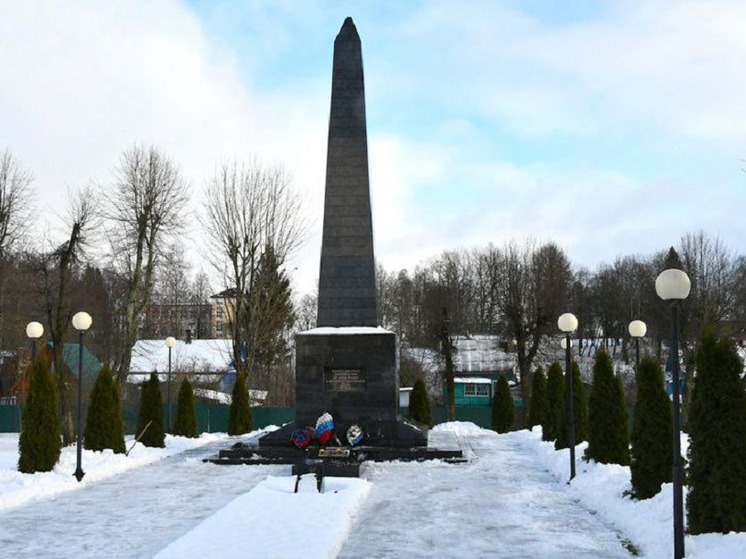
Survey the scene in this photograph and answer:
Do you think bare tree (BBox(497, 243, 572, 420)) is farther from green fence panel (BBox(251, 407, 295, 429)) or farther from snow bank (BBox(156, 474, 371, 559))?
snow bank (BBox(156, 474, 371, 559))

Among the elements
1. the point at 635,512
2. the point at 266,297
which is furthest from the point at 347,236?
the point at 266,297

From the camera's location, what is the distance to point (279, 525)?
8367mm

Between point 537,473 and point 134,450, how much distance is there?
9300mm

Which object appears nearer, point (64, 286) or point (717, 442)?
point (717, 442)

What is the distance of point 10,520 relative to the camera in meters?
9.58

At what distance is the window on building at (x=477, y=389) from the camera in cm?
4741

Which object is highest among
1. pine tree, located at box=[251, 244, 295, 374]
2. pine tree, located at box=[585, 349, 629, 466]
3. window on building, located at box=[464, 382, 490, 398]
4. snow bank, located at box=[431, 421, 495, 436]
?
pine tree, located at box=[251, 244, 295, 374]

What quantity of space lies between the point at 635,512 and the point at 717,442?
230 centimetres

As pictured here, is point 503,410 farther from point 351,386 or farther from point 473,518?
point 473,518

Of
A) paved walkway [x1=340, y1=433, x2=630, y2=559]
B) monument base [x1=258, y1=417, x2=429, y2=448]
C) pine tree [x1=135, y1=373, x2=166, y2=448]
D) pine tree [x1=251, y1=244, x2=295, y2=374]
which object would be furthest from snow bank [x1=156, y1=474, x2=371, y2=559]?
pine tree [x1=251, y1=244, x2=295, y2=374]

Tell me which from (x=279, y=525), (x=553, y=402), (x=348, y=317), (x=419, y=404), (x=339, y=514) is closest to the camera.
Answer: (x=279, y=525)

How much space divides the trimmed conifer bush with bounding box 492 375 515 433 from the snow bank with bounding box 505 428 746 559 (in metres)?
13.1

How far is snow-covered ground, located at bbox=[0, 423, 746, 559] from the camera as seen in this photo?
779 cm

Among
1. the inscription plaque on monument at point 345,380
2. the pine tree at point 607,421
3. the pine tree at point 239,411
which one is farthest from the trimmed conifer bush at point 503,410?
the pine tree at point 607,421
